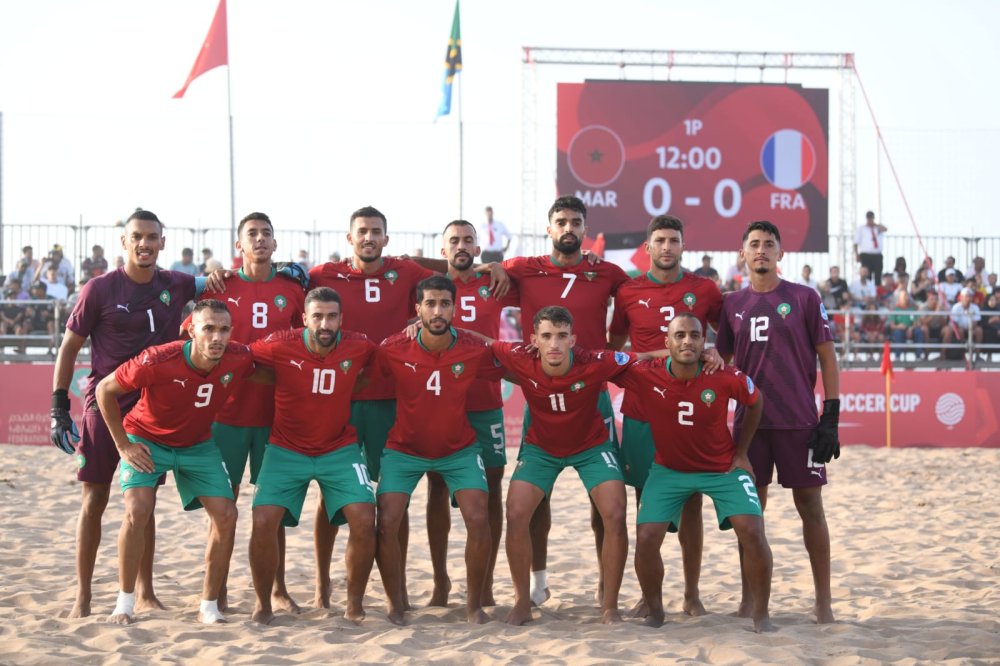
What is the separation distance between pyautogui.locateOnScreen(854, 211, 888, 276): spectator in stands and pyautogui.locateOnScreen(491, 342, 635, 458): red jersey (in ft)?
42.4

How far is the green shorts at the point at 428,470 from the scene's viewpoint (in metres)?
5.99

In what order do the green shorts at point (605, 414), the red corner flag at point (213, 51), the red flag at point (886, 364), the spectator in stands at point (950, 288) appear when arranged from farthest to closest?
the red corner flag at point (213, 51), the spectator in stands at point (950, 288), the red flag at point (886, 364), the green shorts at point (605, 414)

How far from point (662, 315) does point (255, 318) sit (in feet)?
8.15

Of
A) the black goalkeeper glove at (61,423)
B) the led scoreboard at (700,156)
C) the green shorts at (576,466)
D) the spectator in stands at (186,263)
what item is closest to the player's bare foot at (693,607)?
the green shorts at (576,466)

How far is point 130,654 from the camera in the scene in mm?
5059

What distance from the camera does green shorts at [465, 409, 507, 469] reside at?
648 centimetres

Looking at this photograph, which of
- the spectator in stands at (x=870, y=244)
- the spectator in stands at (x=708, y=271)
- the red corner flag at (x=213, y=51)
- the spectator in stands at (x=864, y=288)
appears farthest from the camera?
Result: the spectator in stands at (x=870, y=244)

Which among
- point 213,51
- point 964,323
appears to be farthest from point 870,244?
point 213,51

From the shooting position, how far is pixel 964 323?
16.0 m

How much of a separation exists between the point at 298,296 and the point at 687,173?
46.3 ft

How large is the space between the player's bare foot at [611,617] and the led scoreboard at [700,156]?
1375cm

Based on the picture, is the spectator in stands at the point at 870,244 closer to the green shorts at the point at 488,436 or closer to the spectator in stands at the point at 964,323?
the spectator in stands at the point at 964,323

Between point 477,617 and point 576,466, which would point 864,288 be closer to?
point 576,466

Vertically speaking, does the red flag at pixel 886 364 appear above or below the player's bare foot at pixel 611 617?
above
